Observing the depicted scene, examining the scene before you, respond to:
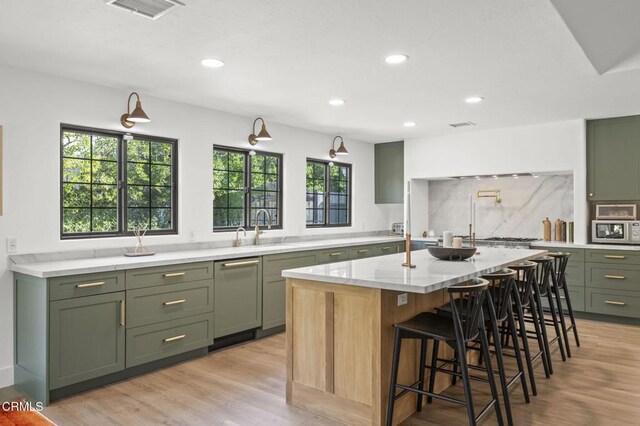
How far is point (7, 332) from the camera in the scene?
352 centimetres

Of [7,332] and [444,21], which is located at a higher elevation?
[444,21]

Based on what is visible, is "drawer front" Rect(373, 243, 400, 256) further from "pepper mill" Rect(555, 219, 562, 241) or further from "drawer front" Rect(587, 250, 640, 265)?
"drawer front" Rect(587, 250, 640, 265)

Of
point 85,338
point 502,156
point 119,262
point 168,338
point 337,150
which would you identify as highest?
point 337,150

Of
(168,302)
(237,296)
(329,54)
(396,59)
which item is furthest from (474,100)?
(168,302)

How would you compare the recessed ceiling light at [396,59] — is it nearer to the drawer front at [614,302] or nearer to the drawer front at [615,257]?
the drawer front at [615,257]

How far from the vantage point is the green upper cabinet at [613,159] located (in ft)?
17.5

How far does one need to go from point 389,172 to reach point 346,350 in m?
4.84

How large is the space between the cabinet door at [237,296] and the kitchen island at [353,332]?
1374 millimetres

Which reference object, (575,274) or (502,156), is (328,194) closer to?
(502,156)

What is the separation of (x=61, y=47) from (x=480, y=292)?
123 inches

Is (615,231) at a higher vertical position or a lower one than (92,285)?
higher

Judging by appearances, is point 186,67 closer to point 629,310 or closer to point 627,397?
point 627,397

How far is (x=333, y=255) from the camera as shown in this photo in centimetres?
561

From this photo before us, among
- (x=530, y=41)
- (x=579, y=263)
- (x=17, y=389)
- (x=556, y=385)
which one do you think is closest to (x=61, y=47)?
(x=17, y=389)
